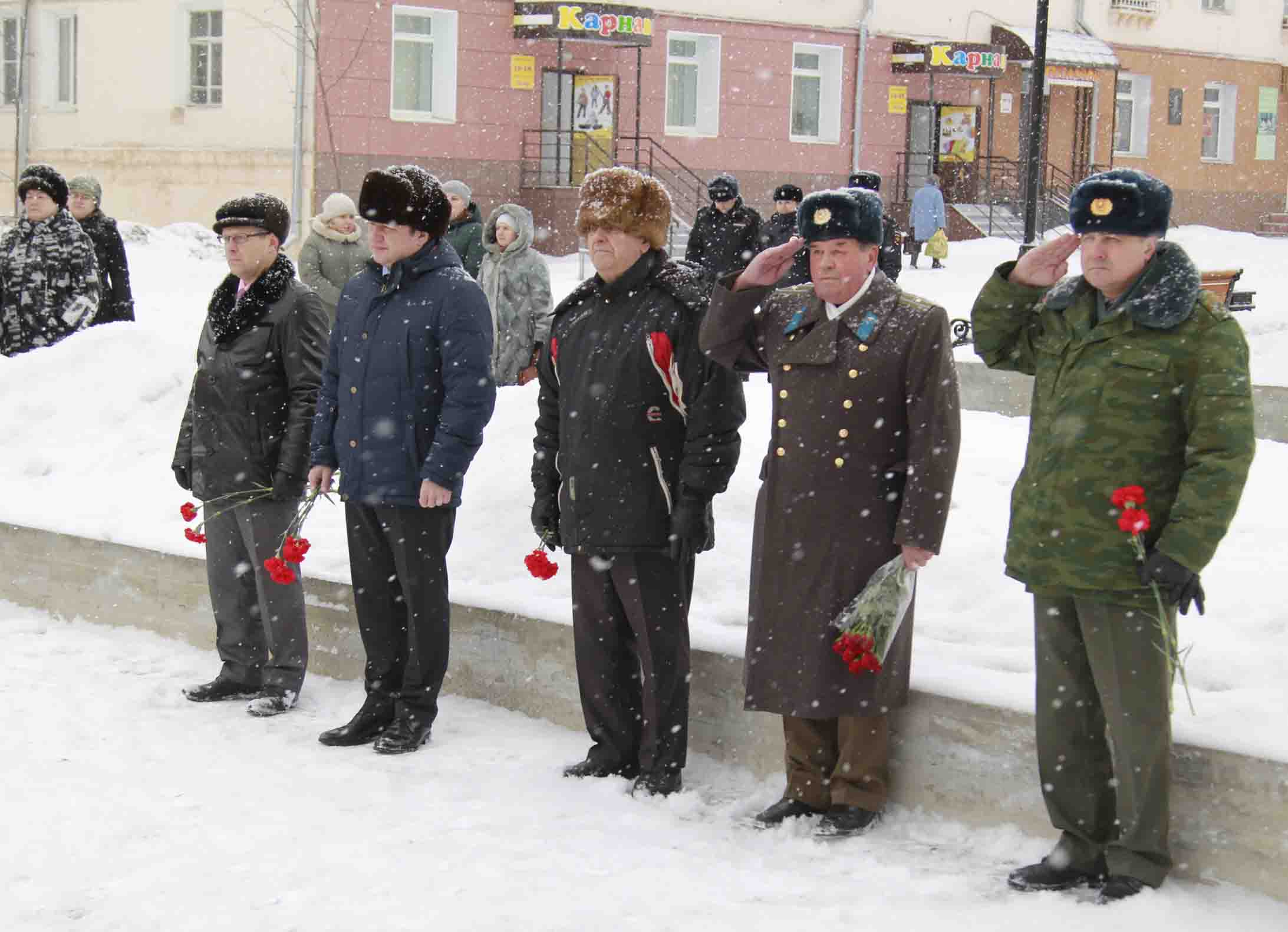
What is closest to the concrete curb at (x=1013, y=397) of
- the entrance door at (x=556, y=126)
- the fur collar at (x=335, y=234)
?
the fur collar at (x=335, y=234)

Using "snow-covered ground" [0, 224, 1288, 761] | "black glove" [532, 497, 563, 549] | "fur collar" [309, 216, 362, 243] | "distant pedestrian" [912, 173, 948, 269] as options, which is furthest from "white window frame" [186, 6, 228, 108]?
"black glove" [532, 497, 563, 549]

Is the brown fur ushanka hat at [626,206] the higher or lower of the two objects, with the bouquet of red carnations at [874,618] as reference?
higher

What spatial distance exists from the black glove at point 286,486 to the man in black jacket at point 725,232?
6.01m

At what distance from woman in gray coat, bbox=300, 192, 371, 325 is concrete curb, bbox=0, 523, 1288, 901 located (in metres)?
2.95

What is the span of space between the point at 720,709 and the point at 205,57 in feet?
75.0

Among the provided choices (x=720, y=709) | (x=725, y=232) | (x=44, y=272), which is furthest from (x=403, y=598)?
(x=725, y=232)

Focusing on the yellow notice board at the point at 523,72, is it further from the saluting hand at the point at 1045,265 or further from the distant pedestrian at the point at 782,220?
the saluting hand at the point at 1045,265

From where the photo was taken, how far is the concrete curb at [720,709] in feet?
15.0

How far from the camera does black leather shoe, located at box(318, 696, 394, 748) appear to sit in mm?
6227

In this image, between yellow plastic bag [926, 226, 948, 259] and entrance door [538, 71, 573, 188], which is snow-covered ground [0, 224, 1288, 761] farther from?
yellow plastic bag [926, 226, 948, 259]

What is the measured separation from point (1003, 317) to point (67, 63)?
1050 inches

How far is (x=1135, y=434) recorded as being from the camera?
4.50 m

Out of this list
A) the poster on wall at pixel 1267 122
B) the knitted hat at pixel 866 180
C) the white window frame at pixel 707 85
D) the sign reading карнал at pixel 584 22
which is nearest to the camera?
the knitted hat at pixel 866 180

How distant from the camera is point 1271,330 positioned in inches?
772
